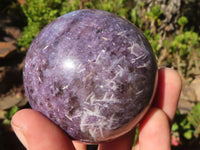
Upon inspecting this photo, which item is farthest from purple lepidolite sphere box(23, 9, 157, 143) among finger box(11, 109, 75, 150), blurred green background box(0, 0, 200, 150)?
blurred green background box(0, 0, 200, 150)

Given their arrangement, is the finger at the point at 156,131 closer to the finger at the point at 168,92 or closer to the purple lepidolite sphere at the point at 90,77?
the finger at the point at 168,92

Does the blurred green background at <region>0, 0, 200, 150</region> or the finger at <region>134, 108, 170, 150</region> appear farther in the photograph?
the blurred green background at <region>0, 0, 200, 150</region>

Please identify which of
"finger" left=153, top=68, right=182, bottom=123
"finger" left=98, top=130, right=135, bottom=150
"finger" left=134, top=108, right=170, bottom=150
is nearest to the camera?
"finger" left=134, top=108, right=170, bottom=150

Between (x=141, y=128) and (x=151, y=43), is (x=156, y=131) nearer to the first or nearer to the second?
(x=141, y=128)

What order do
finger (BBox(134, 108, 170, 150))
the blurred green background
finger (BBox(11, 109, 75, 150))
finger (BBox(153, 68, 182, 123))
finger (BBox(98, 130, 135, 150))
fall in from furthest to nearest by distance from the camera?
the blurred green background → finger (BBox(98, 130, 135, 150)) → finger (BBox(153, 68, 182, 123)) → finger (BBox(134, 108, 170, 150)) → finger (BBox(11, 109, 75, 150))

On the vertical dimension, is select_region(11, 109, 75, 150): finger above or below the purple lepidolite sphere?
below

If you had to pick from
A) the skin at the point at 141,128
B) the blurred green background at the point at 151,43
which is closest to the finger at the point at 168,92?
the skin at the point at 141,128

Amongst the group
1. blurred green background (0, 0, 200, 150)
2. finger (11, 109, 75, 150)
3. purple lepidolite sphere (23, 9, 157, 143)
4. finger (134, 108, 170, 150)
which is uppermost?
purple lepidolite sphere (23, 9, 157, 143)

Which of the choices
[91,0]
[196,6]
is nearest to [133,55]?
[91,0]

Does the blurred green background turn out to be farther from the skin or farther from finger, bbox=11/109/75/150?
finger, bbox=11/109/75/150
